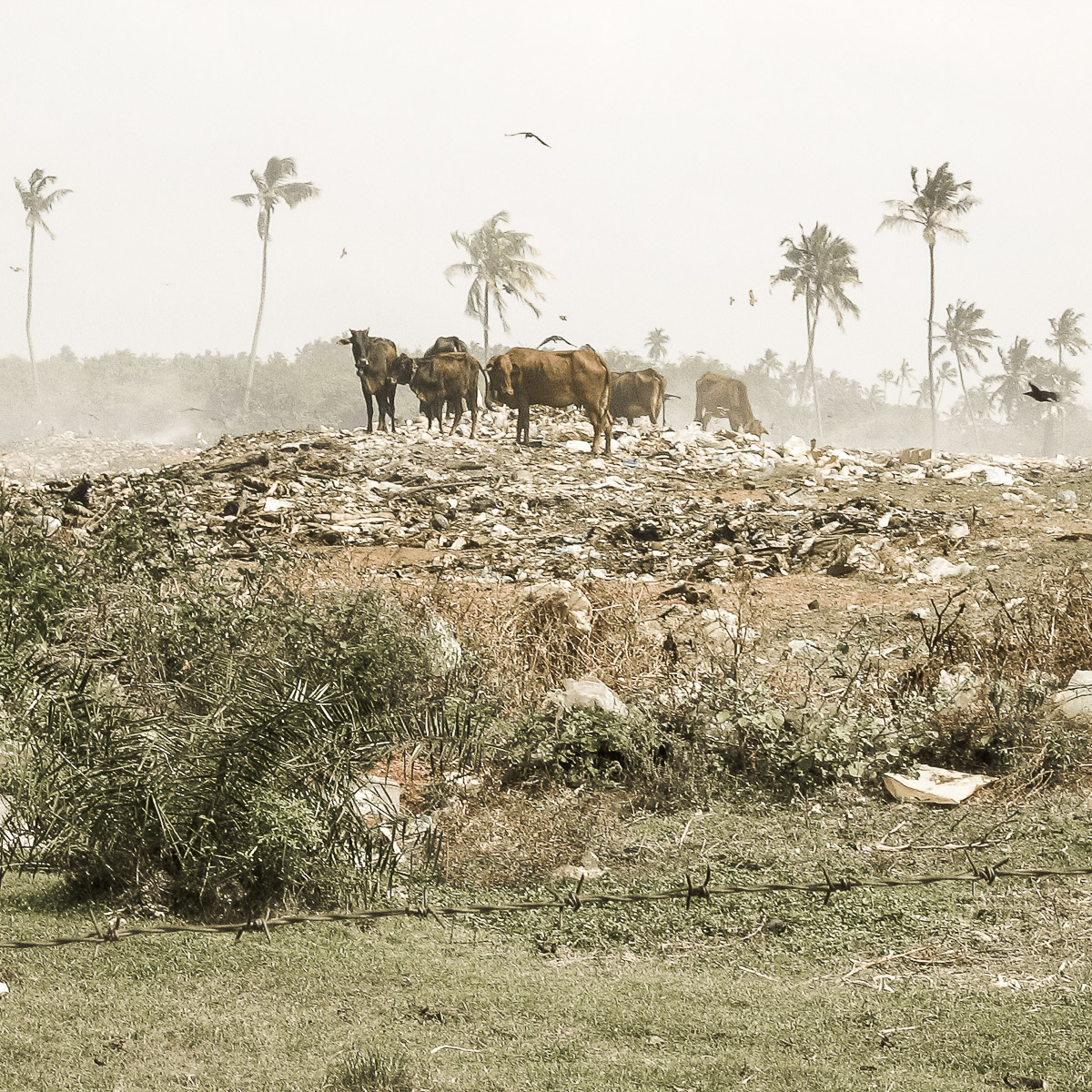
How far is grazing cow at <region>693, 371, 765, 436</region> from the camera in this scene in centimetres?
2967

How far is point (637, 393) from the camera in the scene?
82.6ft

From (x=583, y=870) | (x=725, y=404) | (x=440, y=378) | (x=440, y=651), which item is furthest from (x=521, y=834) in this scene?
(x=725, y=404)

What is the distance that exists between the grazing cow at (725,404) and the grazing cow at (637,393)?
445 cm

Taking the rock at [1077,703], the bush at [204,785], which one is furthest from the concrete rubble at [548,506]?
the bush at [204,785]

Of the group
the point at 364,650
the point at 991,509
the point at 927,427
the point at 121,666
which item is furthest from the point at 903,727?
the point at 927,427

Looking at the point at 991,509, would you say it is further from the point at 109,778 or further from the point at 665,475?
the point at 109,778

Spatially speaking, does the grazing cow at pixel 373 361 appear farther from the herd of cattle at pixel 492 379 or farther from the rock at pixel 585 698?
the rock at pixel 585 698

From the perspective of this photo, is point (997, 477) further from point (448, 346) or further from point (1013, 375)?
point (1013, 375)

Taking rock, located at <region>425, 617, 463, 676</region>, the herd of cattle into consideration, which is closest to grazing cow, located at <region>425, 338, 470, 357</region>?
the herd of cattle

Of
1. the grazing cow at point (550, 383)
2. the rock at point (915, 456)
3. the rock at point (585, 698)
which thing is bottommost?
the rock at point (585, 698)

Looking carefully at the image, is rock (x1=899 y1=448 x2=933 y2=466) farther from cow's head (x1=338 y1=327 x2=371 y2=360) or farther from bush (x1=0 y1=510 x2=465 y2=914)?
bush (x1=0 y1=510 x2=465 y2=914)

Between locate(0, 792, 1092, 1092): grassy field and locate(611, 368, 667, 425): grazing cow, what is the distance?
21.0 m

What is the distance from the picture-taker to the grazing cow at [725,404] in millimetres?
29672

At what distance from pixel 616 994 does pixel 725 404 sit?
27415 millimetres
